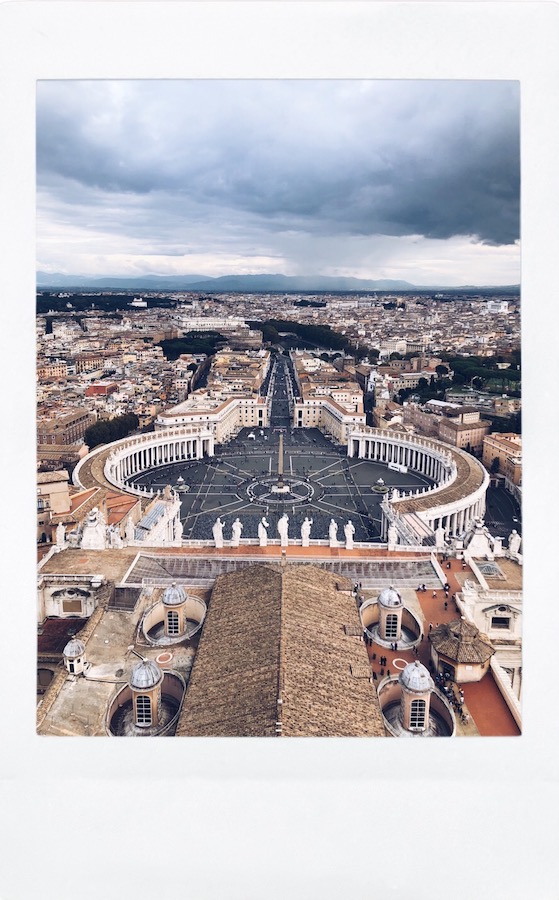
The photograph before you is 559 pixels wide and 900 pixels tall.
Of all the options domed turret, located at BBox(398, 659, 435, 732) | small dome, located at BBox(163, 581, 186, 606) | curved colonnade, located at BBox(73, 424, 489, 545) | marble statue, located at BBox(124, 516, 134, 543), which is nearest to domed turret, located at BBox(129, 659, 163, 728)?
small dome, located at BBox(163, 581, 186, 606)

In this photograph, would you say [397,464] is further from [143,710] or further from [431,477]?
[143,710]

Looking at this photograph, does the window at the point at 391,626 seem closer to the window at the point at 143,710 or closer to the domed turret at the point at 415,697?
the domed turret at the point at 415,697

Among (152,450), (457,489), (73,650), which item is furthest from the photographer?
(152,450)

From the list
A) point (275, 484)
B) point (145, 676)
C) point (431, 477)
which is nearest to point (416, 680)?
point (145, 676)

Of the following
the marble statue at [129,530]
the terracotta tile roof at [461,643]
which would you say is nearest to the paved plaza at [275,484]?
the marble statue at [129,530]

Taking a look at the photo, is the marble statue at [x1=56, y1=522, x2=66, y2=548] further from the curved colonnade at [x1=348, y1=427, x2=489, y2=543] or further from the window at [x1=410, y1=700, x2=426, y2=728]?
the curved colonnade at [x1=348, y1=427, x2=489, y2=543]

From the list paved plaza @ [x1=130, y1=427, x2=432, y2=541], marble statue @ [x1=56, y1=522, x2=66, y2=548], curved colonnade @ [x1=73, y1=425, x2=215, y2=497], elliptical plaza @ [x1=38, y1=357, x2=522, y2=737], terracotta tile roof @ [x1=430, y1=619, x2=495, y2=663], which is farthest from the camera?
curved colonnade @ [x1=73, y1=425, x2=215, y2=497]
